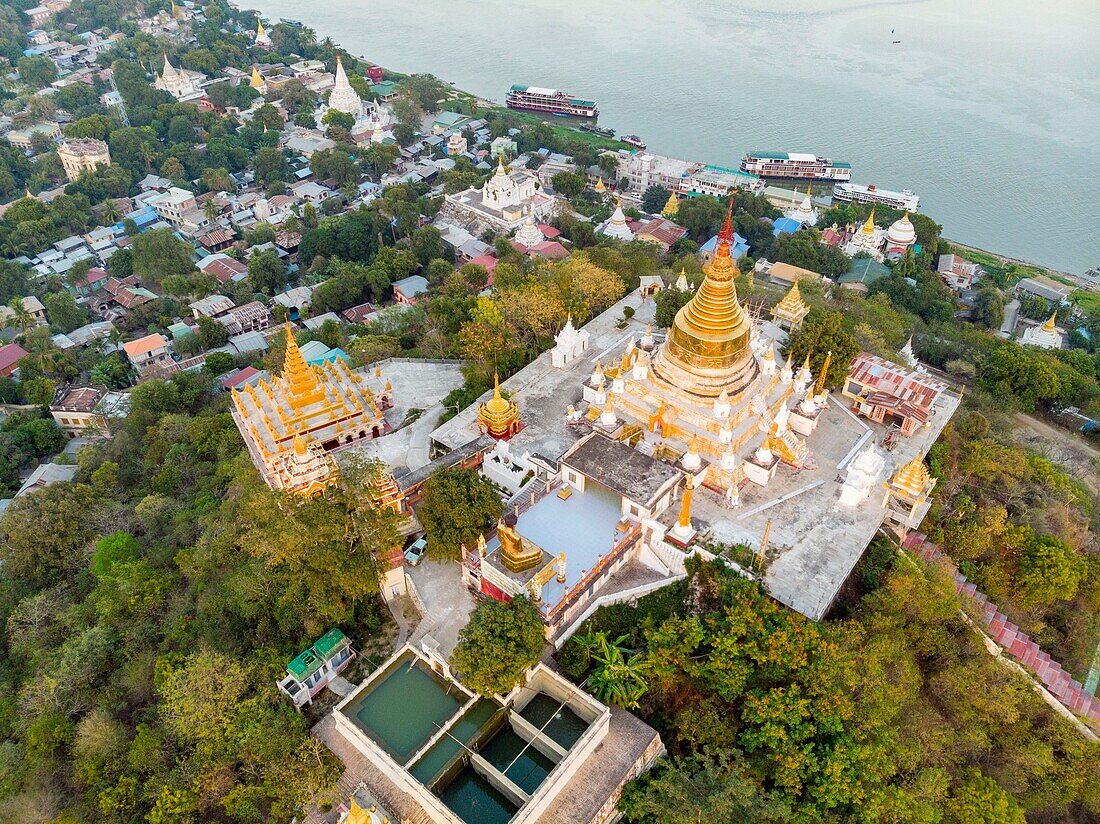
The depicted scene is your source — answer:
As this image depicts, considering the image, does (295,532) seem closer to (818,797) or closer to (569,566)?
(569,566)

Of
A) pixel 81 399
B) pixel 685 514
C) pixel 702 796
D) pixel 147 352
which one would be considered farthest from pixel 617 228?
pixel 702 796

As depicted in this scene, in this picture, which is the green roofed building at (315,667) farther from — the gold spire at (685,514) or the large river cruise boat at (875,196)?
the large river cruise boat at (875,196)

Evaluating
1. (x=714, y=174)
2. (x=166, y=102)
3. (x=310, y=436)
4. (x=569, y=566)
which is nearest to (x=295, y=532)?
(x=310, y=436)

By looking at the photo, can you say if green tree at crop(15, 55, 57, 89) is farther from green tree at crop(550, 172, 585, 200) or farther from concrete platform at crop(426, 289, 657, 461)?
concrete platform at crop(426, 289, 657, 461)

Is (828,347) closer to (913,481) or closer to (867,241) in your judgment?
(913,481)

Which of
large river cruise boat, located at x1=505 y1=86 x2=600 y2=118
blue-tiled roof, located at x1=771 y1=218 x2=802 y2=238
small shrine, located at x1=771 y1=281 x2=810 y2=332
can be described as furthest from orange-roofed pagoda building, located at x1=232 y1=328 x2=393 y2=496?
large river cruise boat, located at x1=505 y1=86 x2=600 y2=118

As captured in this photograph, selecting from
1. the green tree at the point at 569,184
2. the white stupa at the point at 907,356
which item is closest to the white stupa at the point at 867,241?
the white stupa at the point at 907,356
